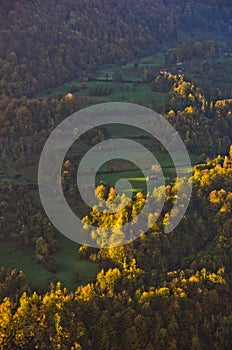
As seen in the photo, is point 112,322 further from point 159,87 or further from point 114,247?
point 159,87

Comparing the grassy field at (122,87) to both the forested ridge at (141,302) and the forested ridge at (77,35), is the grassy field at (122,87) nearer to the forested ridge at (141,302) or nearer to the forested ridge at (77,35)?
the forested ridge at (77,35)

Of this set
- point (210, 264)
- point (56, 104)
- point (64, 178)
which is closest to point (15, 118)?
point (56, 104)

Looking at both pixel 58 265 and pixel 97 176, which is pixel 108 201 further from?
pixel 97 176

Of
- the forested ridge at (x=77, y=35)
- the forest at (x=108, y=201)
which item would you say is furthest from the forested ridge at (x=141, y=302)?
the forested ridge at (x=77, y=35)

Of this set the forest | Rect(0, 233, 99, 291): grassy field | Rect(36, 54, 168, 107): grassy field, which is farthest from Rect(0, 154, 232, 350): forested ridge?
Rect(36, 54, 168, 107): grassy field

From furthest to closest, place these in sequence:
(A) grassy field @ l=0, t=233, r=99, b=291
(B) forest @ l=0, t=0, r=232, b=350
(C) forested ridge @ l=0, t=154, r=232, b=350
Answer: (A) grassy field @ l=0, t=233, r=99, b=291
(B) forest @ l=0, t=0, r=232, b=350
(C) forested ridge @ l=0, t=154, r=232, b=350

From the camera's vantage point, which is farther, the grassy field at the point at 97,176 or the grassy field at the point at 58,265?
the grassy field at the point at 97,176

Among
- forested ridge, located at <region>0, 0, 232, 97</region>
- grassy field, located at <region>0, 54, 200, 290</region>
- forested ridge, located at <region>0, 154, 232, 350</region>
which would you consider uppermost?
forested ridge, located at <region>0, 0, 232, 97</region>

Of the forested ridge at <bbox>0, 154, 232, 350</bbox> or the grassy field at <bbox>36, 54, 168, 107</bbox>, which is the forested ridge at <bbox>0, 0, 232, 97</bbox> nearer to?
the grassy field at <bbox>36, 54, 168, 107</bbox>
